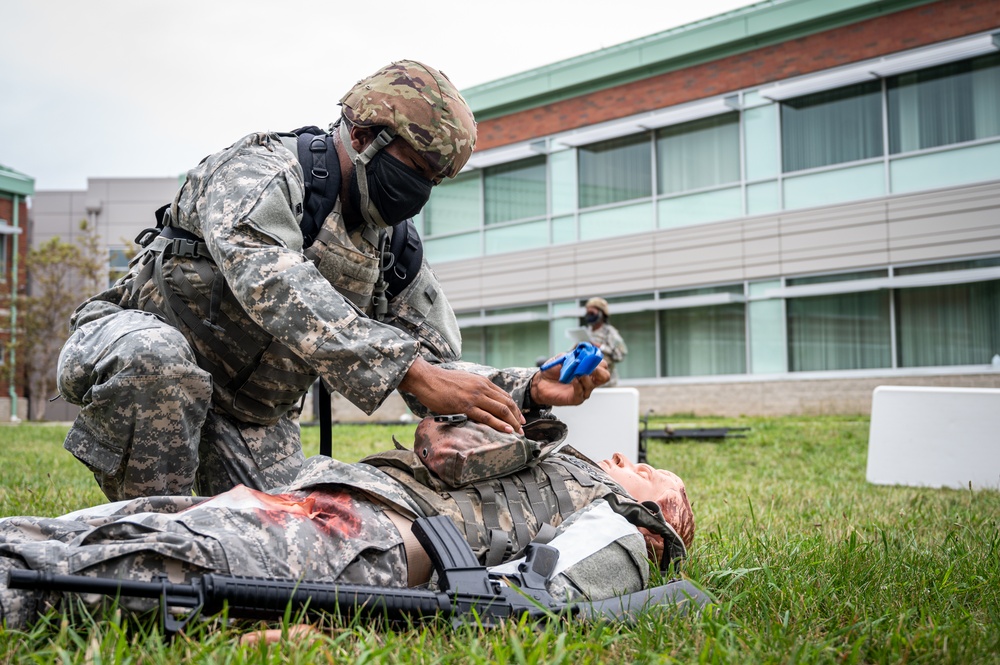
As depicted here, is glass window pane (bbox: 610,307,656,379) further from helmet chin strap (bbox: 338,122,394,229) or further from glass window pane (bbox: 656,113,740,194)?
helmet chin strap (bbox: 338,122,394,229)

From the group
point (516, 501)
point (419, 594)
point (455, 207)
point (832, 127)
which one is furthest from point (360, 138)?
point (455, 207)

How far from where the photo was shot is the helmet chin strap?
338 cm

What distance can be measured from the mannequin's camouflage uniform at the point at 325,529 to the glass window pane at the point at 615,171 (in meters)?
17.3

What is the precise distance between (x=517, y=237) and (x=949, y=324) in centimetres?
968

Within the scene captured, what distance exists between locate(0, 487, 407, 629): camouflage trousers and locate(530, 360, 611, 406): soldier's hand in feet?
3.31

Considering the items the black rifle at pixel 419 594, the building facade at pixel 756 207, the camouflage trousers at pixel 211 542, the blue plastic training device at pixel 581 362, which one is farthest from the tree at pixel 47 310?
the black rifle at pixel 419 594

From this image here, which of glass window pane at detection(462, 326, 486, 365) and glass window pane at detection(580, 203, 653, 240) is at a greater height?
glass window pane at detection(580, 203, 653, 240)

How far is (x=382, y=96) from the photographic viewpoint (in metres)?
3.36

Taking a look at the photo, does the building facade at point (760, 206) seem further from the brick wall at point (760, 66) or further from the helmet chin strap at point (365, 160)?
the helmet chin strap at point (365, 160)

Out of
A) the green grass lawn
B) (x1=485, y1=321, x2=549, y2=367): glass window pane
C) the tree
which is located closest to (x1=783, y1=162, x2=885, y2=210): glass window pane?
(x1=485, y1=321, x2=549, y2=367): glass window pane

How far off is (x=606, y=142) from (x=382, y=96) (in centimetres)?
1764

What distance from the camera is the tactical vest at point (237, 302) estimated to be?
3.51 meters

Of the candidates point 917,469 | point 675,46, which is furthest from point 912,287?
point 917,469

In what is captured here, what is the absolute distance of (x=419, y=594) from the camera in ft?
7.26
